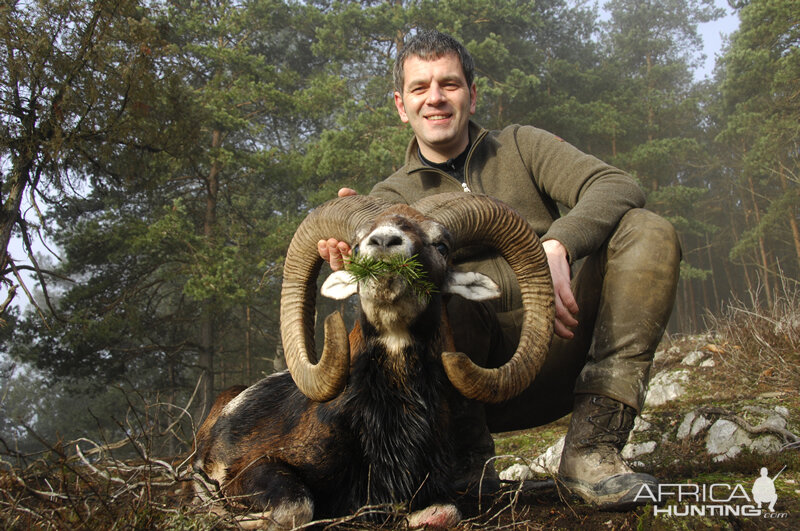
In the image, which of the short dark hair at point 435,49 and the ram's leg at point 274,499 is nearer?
the ram's leg at point 274,499

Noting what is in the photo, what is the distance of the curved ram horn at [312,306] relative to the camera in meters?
3.07

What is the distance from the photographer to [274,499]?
2.81 metres

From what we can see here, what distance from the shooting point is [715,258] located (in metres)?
40.0

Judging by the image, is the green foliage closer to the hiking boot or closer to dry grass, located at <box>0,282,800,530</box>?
dry grass, located at <box>0,282,800,530</box>

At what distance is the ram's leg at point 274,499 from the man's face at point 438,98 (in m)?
2.68

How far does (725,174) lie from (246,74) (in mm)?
34462

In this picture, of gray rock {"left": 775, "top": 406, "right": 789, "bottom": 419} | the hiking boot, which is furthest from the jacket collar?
gray rock {"left": 775, "top": 406, "right": 789, "bottom": 419}

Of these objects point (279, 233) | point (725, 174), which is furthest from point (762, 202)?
point (279, 233)

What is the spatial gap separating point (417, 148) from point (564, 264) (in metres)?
1.94

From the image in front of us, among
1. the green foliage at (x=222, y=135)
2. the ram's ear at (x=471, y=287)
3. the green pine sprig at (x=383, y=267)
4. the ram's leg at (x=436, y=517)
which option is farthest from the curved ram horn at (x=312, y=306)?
the green foliage at (x=222, y=135)

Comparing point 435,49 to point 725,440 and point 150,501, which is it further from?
point 725,440

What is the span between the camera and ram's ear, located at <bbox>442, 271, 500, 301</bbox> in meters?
3.32

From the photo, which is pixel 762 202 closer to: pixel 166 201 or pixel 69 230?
pixel 166 201

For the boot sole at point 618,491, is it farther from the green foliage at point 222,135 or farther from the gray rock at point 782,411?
the green foliage at point 222,135
